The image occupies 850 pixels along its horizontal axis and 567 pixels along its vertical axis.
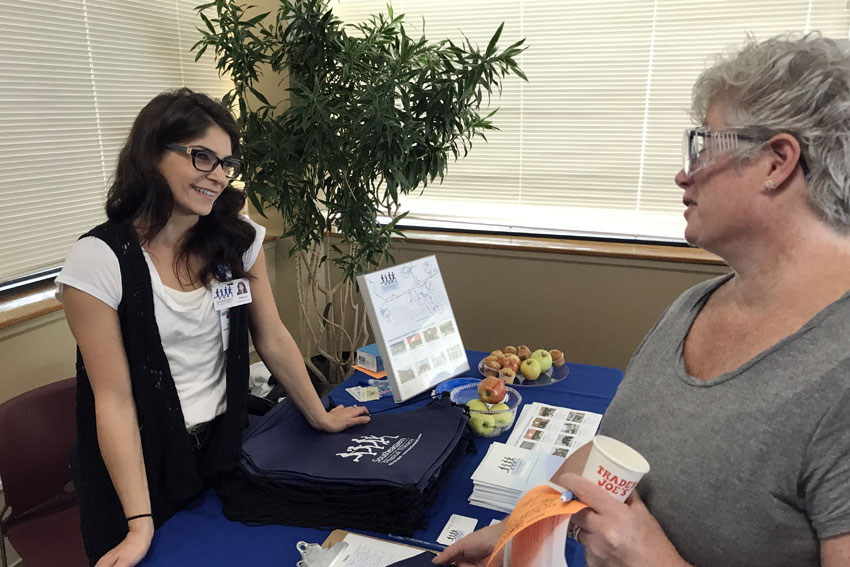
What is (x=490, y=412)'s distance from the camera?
1.53 metres

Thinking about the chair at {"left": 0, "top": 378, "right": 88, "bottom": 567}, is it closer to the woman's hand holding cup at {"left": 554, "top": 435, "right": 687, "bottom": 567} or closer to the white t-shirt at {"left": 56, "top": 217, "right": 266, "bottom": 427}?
the white t-shirt at {"left": 56, "top": 217, "right": 266, "bottom": 427}

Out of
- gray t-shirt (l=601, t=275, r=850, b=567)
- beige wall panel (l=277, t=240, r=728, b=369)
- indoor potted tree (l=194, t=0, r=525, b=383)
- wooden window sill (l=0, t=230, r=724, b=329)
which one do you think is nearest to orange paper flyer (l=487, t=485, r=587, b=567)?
gray t-shirt (l=601, t=275, r=850, b=567)

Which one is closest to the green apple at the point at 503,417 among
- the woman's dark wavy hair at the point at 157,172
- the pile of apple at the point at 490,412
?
the pile of apple at the point at 490,412

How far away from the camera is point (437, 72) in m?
2.42

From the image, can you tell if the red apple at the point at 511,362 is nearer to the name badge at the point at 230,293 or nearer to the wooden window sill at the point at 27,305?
the name badge at the point at 230,293

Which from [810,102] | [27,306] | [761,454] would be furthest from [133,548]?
[27,306]

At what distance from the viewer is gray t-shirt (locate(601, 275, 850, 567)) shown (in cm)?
71

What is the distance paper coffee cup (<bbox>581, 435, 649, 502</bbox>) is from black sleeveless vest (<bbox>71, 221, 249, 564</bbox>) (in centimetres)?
87

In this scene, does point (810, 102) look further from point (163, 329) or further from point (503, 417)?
point (163, 329)

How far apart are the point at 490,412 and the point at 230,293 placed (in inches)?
29.9

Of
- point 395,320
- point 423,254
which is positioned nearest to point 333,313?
point 423,254

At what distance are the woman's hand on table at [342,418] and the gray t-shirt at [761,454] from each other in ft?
2.57

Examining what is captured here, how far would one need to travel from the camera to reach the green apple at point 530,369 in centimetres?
183

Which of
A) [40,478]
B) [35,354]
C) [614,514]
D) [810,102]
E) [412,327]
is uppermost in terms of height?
[810,102]
